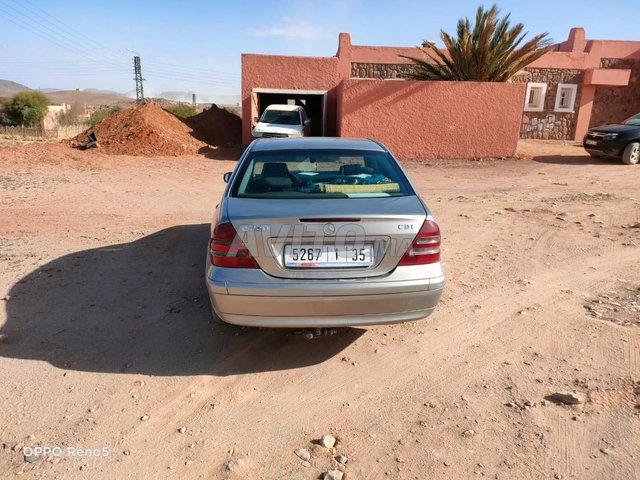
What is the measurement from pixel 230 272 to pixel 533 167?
13.4 meters

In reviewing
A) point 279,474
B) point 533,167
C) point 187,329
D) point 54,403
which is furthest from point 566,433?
point 533,167

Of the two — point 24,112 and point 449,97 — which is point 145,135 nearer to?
point 449,97

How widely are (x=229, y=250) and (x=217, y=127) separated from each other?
18.8m

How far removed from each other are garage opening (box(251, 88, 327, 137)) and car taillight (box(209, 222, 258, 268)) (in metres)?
15.3

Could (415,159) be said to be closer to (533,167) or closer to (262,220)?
(533,167)

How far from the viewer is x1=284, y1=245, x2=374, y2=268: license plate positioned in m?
3.00

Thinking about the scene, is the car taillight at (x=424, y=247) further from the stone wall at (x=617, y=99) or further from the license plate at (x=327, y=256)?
the stone wall at (x=617, y=99)

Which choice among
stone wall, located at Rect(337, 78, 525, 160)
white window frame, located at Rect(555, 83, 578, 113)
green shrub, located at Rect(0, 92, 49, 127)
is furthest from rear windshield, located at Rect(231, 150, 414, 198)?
green shrub, located at Rect(0, 92, 49, 127)

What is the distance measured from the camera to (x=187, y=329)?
380cm

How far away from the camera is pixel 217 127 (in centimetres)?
2077

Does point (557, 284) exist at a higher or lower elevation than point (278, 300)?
lower

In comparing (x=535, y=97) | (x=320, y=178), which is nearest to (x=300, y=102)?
(x=535, y=97)

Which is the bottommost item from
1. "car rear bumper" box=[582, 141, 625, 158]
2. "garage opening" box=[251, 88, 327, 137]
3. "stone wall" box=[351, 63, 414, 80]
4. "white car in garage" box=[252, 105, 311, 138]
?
"car rear bumper" box=[582, 141, 625, 158]

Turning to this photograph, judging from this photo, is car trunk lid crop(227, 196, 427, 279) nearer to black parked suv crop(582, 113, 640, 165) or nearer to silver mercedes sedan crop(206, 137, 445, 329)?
silver mercedes sedan crop(206, 137, 445, 329)
